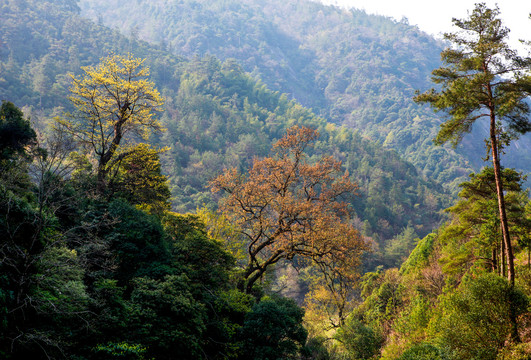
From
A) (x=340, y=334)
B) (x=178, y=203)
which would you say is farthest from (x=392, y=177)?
(x=340, y=334)

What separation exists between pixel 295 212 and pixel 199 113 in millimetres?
81182

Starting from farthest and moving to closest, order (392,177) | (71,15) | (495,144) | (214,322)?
(71,15), (392,177), (214,322), (495,144)

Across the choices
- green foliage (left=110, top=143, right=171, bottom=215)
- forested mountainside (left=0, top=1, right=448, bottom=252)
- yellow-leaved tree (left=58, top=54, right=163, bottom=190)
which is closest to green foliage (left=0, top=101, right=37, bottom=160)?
yellow-leaved tree (left=58, top=54, right=163, bottom=190)

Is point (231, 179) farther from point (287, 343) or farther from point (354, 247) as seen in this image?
point (287, 343)

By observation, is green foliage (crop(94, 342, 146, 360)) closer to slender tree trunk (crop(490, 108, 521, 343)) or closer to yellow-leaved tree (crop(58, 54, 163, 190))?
slender tree trunk (crop(490, 108, 521, 343))

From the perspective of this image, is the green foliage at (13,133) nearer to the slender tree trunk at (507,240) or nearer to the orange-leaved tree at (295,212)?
the orange-leaved tree at (295,212)

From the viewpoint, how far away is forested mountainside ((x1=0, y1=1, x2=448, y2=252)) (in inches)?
2771

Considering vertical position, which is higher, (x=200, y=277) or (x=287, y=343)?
(x=200, y=277)

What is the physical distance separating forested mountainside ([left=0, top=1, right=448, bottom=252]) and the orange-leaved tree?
42.3 m

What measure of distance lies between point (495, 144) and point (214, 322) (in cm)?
1160

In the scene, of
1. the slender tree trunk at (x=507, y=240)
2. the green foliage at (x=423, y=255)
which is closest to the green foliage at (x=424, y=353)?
the slender tree trunk at (x=507, y=240)

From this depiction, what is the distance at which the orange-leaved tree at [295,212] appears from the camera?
15453mm

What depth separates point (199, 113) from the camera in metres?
92.6

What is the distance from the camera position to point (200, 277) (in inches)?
578
